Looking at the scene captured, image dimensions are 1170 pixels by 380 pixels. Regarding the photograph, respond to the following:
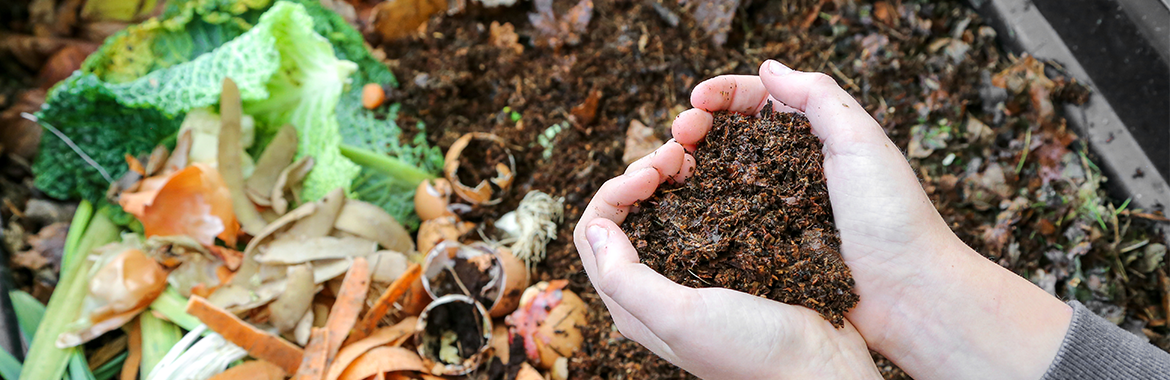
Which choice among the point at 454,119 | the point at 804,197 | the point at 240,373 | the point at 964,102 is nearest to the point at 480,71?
the point at 454,119

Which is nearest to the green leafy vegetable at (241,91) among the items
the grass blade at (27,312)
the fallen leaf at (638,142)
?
the grass blade at (27,312)

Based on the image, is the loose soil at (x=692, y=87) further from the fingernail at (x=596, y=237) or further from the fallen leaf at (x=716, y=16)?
the fingernail at (x=596, y=237)

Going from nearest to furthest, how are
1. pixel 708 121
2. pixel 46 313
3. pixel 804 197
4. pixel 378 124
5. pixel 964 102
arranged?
pixel 804 197, pixel 708 121, pixel 46 313, pixel 964 102, pixel 378 124

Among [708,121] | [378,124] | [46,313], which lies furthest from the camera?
[378,124]

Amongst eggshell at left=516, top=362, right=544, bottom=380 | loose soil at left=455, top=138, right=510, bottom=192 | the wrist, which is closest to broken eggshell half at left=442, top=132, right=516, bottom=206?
loose soil at left=455, top=138, right=510, bottom=192

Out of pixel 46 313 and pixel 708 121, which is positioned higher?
pixel 708 121

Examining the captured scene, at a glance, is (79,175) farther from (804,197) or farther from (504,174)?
(804,197)

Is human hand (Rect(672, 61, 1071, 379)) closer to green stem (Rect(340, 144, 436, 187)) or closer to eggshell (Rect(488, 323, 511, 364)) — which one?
eggshell (Rect(488, 323, 511, 364))
